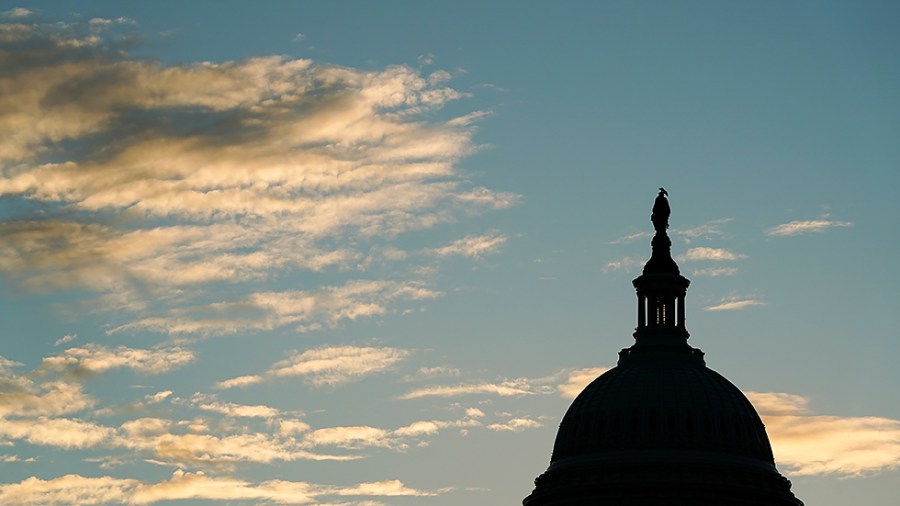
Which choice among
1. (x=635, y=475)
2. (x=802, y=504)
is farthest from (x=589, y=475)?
(x=802, y=504)

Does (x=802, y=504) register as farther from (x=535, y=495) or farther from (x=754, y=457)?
(x=535, y=495)

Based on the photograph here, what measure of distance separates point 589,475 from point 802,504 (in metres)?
17.8

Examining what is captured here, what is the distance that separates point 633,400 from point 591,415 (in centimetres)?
371

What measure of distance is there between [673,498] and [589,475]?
22.7 feet

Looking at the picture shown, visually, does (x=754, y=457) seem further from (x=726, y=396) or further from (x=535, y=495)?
(x=535, y=495)

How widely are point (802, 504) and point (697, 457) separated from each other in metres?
11.1

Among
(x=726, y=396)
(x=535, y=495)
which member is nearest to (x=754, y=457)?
(x=726, y=396)

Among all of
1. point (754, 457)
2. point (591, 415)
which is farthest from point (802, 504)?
point (591, 415)

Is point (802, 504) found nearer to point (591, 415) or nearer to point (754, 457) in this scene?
point (754, 457)

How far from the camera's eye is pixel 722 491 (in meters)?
194

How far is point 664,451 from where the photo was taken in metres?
194

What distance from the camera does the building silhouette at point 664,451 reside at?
7603 inches

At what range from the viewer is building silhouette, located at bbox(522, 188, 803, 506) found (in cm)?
19312

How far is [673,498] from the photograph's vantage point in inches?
7594
